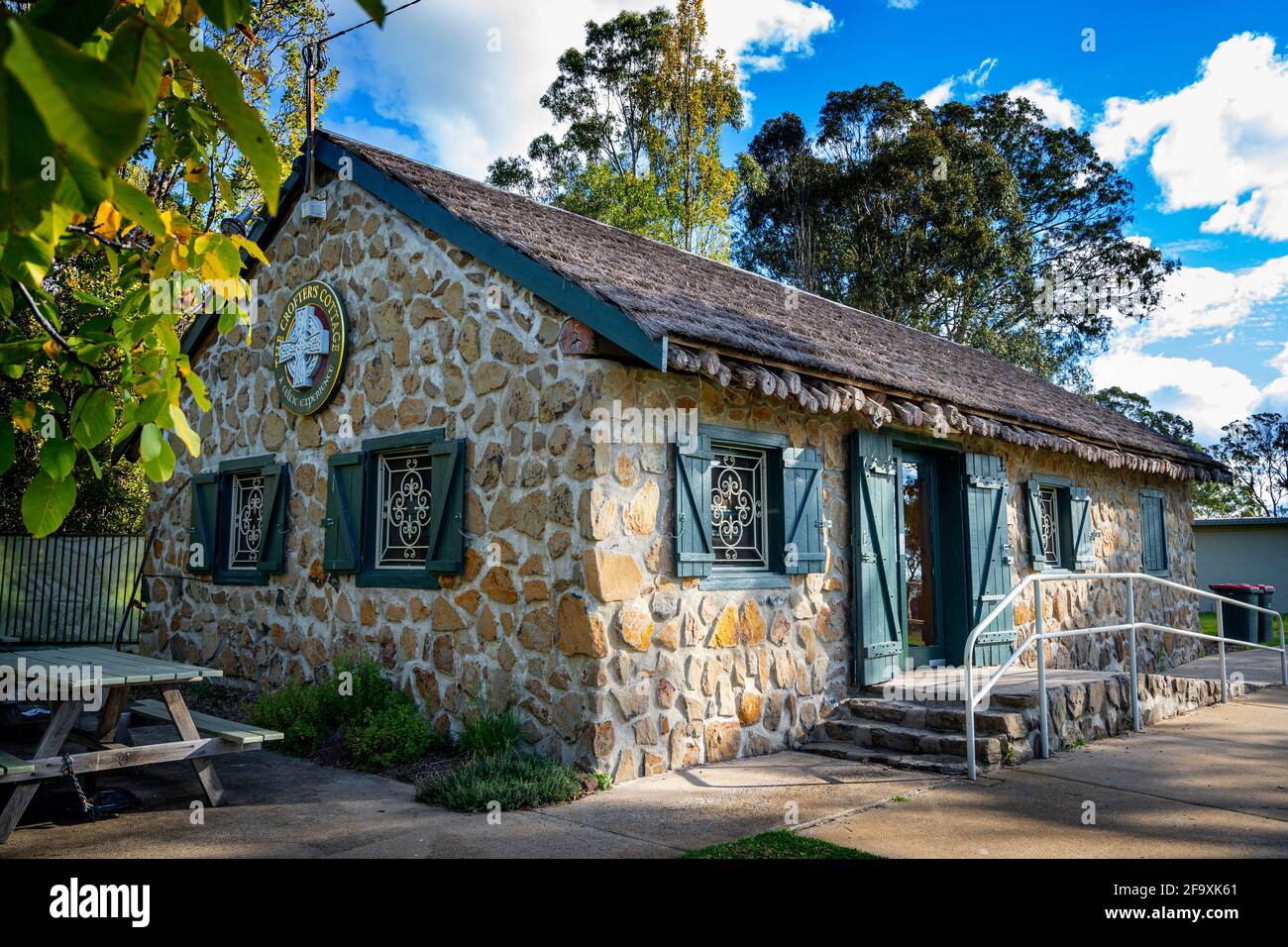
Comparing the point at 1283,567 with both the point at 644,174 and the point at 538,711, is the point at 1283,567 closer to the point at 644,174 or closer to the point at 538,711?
the point at 644,174

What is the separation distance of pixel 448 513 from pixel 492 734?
173cm

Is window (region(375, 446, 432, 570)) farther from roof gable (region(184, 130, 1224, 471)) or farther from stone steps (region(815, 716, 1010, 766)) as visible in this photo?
stone steps (region(815, 716, 1010, 766))

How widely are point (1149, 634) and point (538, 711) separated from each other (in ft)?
31.5

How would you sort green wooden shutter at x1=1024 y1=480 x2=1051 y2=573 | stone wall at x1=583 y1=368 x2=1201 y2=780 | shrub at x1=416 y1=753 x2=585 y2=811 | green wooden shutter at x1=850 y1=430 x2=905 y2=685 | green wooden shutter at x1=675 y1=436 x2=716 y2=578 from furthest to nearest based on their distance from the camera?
green wooden shutter at x1=1024 y1=480 x2=1051 y2=573, green wooden shutter at x1=850 y1=430 x2=905 y2=685, green wooden shutter at x1=675 y1=436 x2=716 y2=578, stone wall at x1=583 y1=368 x2=1201 y2=780, shrub at x1=416 y1=753 x2=585 y2=811

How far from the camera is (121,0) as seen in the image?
197 centimetres

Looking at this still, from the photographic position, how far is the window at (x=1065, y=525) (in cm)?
1080

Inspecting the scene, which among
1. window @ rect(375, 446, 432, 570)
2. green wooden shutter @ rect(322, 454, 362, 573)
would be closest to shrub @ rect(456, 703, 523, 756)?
window @ rect(375, 446, 432, 570)

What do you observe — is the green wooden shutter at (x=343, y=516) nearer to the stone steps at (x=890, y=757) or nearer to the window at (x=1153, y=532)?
the stone steps at (x=890, y=757)

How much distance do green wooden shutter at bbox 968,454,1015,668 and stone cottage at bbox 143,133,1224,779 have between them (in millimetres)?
38

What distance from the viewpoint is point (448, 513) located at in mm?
6953

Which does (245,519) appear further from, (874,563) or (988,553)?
(988,553)

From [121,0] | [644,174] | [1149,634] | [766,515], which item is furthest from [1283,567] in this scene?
[121,0]

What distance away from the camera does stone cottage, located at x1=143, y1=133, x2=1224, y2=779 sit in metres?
6.12
